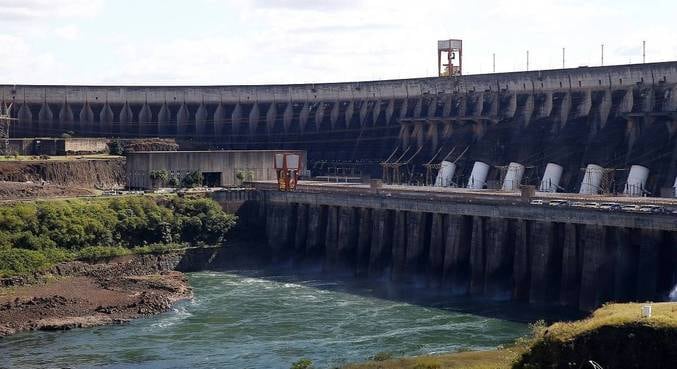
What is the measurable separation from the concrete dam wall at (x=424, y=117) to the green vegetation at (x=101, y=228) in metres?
28.5

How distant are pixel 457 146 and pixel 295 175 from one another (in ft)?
67.4

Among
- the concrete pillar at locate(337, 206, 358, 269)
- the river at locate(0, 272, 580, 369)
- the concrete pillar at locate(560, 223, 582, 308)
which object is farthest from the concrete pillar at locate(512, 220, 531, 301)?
the concrete pillar at locate(337, 206, 358, 269)

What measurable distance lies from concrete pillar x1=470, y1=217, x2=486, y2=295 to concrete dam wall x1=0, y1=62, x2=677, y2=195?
721 inches

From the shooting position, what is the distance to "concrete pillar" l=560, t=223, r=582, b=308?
74.4 meters

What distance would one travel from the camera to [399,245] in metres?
91.8

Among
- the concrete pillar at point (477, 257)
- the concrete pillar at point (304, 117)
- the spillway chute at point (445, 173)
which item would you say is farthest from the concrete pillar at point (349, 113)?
the concrete pillar at point (477, 257)

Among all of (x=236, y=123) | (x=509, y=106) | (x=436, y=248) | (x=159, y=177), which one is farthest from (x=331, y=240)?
(x=236, y=123)

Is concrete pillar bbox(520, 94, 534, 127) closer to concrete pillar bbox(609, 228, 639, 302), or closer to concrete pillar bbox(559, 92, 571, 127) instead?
concrete pillar bbox(559, 92, 571, 127)

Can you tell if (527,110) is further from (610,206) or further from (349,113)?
(610,206)

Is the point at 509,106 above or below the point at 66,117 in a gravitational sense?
above

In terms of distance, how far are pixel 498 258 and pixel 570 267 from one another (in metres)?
7.53

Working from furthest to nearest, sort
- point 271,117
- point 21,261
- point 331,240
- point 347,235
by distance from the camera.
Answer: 1. point 271,117
2. point 331,240
3. point 347,235
4. point 21,261

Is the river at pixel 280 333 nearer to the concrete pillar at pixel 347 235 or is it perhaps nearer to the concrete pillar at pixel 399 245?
the concrete pillar at pixel 399 245

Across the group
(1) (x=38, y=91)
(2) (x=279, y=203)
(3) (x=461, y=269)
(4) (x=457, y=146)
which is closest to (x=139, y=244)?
(2) (x=279, y=203)
